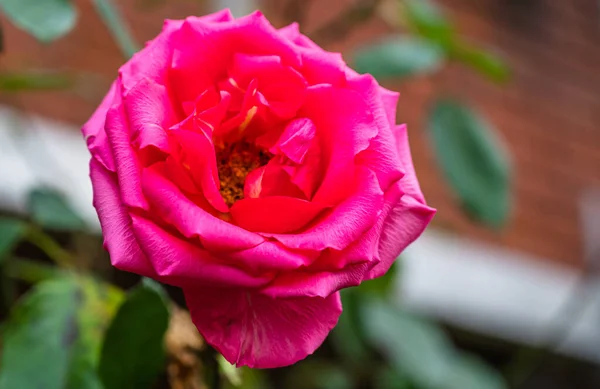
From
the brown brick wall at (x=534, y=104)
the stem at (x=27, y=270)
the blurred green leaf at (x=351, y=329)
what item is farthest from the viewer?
the brown brick wall at (x=534, y=104)

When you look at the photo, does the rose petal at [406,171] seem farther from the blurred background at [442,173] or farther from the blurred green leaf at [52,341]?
the blurred green leaf at [52,341]

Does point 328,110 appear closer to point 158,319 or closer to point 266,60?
point 266,60

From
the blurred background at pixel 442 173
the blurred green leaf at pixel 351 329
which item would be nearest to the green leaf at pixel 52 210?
the blurred background at pixel 442 173

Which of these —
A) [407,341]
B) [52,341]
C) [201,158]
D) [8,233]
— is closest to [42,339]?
[52,341]

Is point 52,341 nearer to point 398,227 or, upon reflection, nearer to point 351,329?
point 398,227

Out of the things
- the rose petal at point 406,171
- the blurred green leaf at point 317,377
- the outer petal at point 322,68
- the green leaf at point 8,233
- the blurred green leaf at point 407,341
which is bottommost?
the blurred green leaf at point 317,377

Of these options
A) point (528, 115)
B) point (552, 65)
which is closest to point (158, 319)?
point (528, 115)

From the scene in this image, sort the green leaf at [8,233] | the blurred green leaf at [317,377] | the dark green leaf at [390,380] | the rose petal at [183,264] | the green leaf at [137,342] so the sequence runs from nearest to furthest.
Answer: the rose petal at [183,264] < the green leaf at [137,342] < the green leaf at [8,233] < the dark green leaf at [390,380] < the blurred green leaf at [317,377]
